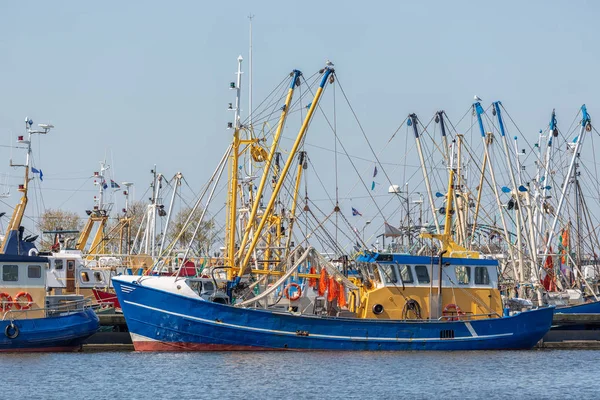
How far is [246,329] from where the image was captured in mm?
43125

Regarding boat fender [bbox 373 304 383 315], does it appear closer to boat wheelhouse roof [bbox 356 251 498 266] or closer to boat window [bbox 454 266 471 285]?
boat wheelhouse roof [bbox 356 251 498 266]

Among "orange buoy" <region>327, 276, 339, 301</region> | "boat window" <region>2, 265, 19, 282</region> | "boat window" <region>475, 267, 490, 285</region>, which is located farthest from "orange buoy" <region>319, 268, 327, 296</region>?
"boat window" <region>2, 265, 19, 282</region>

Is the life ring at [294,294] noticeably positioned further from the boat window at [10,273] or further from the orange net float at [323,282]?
the boat window at [10,273]

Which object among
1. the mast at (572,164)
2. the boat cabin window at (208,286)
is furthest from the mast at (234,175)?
the mast at (572,164)

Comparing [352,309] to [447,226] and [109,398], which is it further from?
[109,398]

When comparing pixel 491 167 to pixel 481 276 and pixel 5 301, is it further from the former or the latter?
pixel 5 301

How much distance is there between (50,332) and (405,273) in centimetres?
1316

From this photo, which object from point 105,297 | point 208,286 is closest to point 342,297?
point 208,286

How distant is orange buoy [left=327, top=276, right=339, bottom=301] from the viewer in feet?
147

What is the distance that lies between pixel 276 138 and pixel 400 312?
8943 mm

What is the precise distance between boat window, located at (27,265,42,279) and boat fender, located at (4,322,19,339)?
188cm

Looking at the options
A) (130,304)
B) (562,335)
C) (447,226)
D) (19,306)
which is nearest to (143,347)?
(130,304)

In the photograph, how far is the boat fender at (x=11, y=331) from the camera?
141 ft

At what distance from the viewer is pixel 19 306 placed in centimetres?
4356
